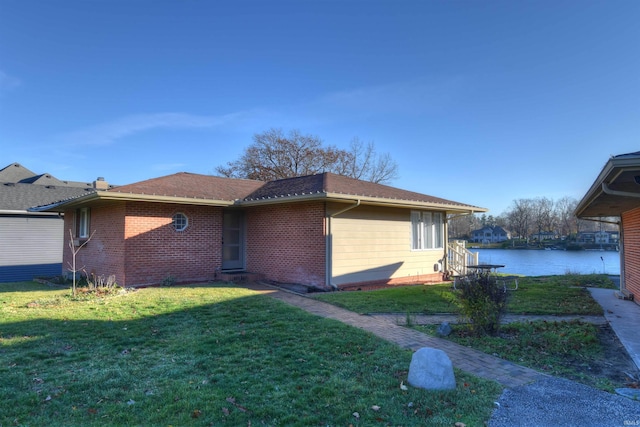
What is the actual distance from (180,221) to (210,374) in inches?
313

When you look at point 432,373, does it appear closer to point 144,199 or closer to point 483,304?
point 483,304

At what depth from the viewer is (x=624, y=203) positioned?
8062 mm

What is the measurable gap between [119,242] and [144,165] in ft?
41.6

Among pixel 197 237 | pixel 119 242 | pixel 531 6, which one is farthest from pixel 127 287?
pixel 531 6

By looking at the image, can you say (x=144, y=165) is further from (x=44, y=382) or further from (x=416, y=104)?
(x=44, y=382)

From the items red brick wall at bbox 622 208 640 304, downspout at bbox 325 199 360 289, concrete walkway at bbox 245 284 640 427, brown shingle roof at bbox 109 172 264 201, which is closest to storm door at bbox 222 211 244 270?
brown shingle roof at bbox 109 172 264 201

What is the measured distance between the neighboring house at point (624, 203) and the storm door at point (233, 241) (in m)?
9.65

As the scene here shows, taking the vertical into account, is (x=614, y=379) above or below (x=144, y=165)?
below

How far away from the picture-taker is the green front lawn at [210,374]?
313 cm

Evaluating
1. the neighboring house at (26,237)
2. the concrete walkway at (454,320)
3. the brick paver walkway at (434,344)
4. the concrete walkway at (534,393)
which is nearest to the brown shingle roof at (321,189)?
the concrete walkway at (454,320)

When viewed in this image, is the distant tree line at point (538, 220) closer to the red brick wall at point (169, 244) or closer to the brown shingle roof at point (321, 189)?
the brown shingle roof at point (321, 189)

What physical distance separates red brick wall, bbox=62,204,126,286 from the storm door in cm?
304

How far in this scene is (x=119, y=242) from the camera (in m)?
10.4

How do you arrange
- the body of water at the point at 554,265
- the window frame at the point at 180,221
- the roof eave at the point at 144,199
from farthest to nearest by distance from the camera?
the body of water at the point at 554,265 < the window frame at the point at 180,221 < the roof eave at the point at 144,199
